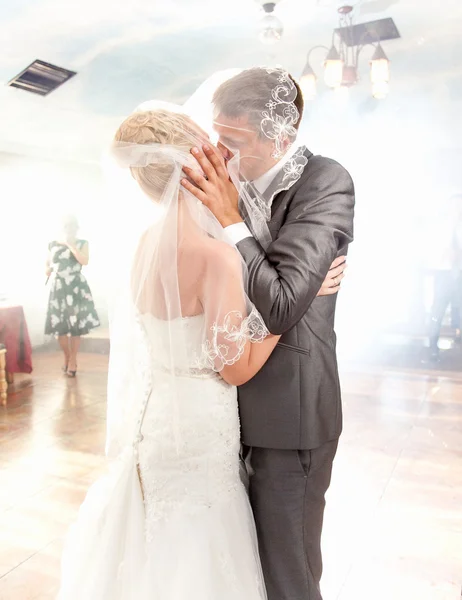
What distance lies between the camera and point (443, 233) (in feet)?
18.6

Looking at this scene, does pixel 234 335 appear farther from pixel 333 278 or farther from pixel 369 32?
pixel 369 32

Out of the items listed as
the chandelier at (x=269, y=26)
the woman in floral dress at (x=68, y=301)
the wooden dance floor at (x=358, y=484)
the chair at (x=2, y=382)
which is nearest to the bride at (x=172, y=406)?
the wooden dance floor at (x=358, y=484)

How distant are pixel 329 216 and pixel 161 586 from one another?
916 millimetres

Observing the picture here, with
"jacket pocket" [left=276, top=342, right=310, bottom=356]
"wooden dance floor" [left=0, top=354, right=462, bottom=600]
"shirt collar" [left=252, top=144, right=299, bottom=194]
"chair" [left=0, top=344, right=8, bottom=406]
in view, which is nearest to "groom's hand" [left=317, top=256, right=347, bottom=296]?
"jacket pocket" [left=276, top=342, right=310, bottom=356]

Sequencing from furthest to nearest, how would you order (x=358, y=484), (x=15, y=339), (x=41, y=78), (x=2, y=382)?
(x=15, y=339) < (x=41, y=78) < (x=2, y=382) < (x=358, y=484)

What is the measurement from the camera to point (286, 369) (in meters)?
1.50

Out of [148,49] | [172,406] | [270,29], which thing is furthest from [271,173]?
[148,49]

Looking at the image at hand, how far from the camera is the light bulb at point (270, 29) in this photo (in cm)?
537

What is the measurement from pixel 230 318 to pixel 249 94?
1.74 feet

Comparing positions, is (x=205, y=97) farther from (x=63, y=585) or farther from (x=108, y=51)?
(x=108, y=51)

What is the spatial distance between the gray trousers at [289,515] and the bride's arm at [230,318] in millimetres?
284

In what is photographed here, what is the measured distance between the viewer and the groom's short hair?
4.91ft

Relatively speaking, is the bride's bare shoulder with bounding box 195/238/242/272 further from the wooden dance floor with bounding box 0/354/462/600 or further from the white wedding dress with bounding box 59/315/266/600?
the wooden dance floor with bounding box 0/354/462/600

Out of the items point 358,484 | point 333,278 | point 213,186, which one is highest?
point 213,186
